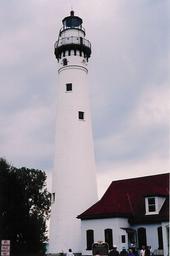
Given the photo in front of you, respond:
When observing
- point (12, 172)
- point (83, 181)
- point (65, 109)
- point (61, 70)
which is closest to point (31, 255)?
point (12, 172)

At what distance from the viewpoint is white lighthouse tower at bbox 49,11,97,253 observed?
1462 inches

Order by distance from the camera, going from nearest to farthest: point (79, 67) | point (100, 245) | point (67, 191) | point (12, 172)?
point (100, 245) → point (12, 172) → point (67, 191) → point (79, 67)

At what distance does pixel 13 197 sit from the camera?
1142 inches

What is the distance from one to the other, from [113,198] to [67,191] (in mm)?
3960

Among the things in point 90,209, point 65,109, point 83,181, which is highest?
point 65,109

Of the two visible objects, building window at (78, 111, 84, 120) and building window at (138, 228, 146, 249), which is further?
Result: building window at (78, 111, 84, 120)

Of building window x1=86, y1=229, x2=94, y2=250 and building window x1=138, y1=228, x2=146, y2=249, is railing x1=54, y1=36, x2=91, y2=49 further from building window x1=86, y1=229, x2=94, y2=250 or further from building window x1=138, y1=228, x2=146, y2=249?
building window x1=138, y1=228, x2=146, y2=249

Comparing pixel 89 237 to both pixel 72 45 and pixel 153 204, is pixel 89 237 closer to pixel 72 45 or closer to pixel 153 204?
pixel 153 204

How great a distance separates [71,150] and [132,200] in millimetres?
6678

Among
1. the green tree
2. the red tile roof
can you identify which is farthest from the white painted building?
the green tree

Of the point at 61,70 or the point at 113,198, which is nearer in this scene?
the point at 113,198

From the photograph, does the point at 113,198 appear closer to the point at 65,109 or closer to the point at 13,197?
the point at 65,109

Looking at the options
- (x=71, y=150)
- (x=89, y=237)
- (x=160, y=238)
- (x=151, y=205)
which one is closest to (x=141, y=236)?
(x=160, y=238)

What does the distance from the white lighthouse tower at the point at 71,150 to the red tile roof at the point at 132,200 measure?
→ 162cm
